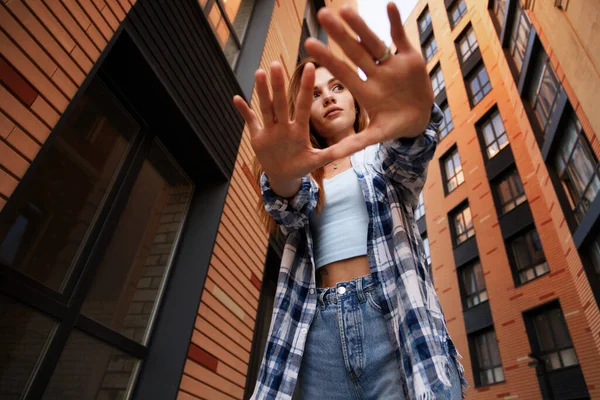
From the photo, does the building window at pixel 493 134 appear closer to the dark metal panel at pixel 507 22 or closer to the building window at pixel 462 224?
the building window at pixel 462 224

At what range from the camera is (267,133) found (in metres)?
1.11

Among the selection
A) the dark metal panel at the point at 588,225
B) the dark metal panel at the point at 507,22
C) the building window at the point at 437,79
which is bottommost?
the dark metal panel at the point at 588,225

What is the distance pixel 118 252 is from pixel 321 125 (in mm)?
2003

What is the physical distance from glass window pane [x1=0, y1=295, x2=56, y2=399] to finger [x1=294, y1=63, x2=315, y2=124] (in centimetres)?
196

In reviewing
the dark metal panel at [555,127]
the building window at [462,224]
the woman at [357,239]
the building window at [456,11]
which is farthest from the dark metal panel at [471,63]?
the woman at [357,239]

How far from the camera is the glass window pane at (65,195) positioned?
210 centimetres

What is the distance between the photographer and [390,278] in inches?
48.5

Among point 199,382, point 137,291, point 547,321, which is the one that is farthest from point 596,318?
point 137,291

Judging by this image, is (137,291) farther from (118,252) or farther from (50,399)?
(50,399)

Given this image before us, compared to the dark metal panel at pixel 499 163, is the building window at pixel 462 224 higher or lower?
lower

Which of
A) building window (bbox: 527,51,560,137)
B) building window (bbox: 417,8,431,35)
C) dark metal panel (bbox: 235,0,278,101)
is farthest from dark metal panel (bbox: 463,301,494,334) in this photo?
building window (bbox: 417,8,431,35)

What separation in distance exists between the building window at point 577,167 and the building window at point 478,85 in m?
8.02

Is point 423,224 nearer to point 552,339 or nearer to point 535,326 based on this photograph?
point 535,326

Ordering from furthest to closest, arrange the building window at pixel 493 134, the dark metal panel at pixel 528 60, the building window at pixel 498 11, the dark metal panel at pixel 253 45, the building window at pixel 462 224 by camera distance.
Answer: the building window at pixel 462 224, the building window at pixel 493 134, the building window at pixel 498 11, the dark metal panel at pixel 528 60, the dark metal panel at pixel 253 45
